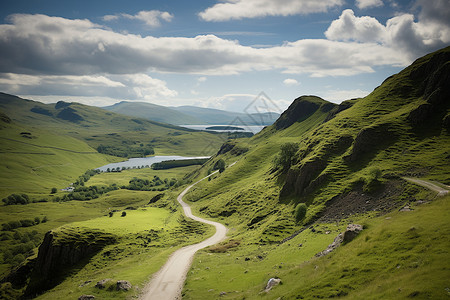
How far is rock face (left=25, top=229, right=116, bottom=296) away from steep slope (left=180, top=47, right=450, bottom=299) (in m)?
46.3

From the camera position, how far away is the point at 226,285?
1661 inches

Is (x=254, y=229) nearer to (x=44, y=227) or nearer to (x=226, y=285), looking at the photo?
(x=226, y=285)

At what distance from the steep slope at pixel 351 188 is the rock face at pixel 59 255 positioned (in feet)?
152

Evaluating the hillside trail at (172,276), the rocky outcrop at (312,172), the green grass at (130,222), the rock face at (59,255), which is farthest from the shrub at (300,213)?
the rock face at (59,255)

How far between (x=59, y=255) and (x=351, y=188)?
289 ft

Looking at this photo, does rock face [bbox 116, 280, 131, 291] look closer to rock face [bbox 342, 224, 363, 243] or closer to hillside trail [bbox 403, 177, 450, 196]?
rock face [bbox 342, 224, 363, 243]

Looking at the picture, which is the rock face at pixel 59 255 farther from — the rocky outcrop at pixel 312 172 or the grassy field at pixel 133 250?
the rocky outcrop at pixel 312 172

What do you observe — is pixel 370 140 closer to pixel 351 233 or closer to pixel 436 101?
pixel 436 101

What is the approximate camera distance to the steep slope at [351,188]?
39.4 meters

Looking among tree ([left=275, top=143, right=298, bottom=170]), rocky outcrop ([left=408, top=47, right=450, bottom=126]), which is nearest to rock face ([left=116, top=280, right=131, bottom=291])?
tree ([left=275, top=143, right=298, bottom=170])

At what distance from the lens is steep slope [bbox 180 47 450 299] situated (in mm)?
39447

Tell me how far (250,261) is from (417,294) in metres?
33.3

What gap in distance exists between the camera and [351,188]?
225 ft

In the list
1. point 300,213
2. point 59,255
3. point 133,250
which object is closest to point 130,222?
point 133,250
